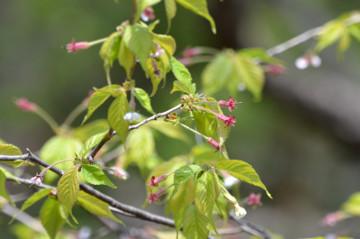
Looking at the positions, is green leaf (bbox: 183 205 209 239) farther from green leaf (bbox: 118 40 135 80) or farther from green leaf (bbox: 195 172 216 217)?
green leaf (bbox: 118 40 135 80)

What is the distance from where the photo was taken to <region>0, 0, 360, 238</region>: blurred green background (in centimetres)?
335

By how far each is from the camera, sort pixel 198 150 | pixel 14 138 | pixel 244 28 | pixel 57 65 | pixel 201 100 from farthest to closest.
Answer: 1. pixel 14 138
2. pixel 57 65
3. pixel 244 28
4. pixel 198 150
5. pixel 201 100

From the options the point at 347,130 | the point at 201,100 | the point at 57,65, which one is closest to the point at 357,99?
the point at 347,130

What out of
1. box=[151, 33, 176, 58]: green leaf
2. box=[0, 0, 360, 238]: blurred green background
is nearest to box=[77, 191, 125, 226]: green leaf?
box=[151, 33, 176, 58]: green leaf

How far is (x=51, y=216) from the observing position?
2.67ft

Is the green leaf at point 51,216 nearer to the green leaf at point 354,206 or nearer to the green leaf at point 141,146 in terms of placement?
the green leaf at point 141,146

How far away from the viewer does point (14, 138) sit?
14.3ft

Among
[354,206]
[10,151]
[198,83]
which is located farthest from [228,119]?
[198,83]

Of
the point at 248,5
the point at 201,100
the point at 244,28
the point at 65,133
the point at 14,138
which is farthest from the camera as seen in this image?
the point at 14,138

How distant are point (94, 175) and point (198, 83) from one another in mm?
2400

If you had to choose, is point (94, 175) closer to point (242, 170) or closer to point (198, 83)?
point (242, 170)

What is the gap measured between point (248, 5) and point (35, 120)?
8.10 ft

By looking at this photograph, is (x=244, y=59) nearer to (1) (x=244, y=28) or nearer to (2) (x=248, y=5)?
(1) (x=244, y=28)

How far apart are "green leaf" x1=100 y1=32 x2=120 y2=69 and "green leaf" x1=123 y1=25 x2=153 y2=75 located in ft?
0.17
